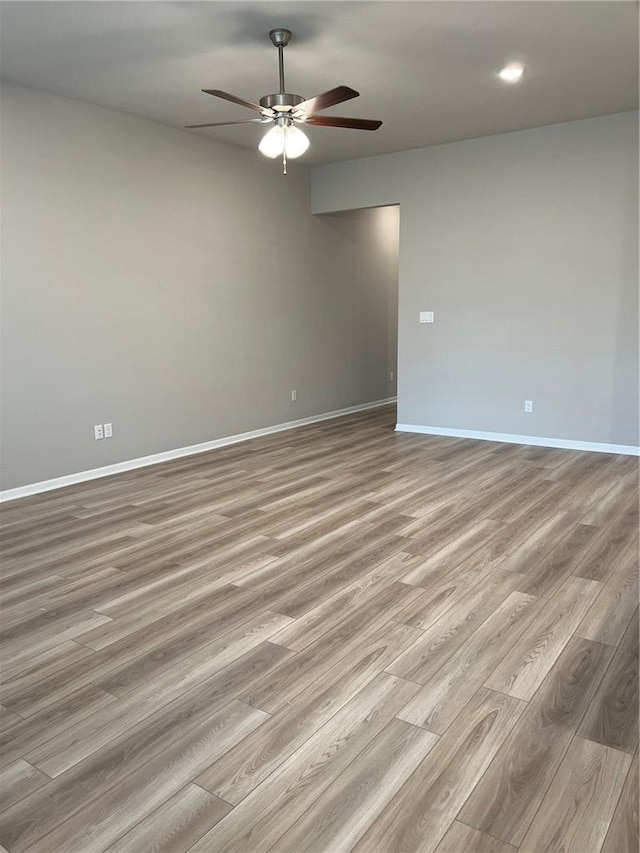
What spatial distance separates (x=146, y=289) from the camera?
205 inches

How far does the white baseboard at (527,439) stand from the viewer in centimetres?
544

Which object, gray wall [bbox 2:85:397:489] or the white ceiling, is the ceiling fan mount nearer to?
the white ceiling

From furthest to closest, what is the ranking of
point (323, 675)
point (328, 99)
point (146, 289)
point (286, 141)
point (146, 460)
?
point (146, 460) → point (146, 289) → point (286, 141) → point (328, 99) → point (323, 675)

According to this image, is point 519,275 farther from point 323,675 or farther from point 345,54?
point 323,675

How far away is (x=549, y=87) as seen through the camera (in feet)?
14.4

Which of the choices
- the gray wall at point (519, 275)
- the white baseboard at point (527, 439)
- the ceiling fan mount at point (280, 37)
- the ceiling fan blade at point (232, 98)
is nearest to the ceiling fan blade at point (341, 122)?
the ceiling fan blade at point (232, 98)

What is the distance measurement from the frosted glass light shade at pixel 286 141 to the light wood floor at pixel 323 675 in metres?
2.23

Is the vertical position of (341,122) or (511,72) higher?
(511,72)

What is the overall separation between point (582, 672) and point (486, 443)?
12.8 feet

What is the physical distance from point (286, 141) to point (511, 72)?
5.63 feet

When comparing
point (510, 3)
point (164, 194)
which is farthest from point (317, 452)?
point (510, 3)

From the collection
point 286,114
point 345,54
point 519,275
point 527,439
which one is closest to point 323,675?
point 286,114

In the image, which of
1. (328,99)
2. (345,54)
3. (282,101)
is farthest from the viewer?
(345,54)

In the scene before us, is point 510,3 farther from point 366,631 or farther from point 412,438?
point 412,438
